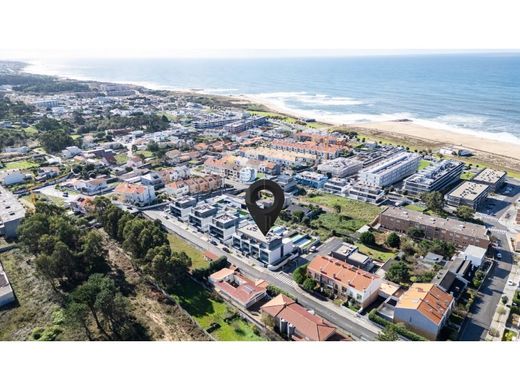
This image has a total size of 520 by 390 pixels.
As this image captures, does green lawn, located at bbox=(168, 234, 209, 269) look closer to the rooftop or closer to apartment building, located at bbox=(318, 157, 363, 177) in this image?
the rooftop

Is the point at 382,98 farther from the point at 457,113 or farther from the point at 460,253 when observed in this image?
the point at 460,253

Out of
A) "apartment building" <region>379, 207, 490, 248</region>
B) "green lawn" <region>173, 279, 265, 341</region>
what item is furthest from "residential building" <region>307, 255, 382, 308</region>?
"apartment building" <region>379, 207, 490, 248</region>

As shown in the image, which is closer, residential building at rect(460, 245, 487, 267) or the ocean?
residential building at rect(460, 245, 487, 267)

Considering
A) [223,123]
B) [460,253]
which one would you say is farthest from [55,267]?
[223,123]

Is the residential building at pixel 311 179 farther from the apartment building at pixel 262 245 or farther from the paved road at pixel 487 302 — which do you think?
the paved road at pixel 487 302

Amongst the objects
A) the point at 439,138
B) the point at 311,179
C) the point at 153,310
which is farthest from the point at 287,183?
the point at 439,138

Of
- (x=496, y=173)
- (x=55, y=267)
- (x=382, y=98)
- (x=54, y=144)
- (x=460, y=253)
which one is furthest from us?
(x=382, y=98)

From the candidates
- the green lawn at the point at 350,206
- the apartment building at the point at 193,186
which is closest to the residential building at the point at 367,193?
the green lawn at the point at 350,206
